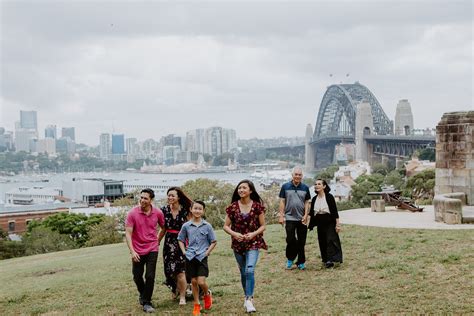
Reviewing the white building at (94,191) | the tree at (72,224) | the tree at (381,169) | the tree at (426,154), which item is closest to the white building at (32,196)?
the white building at (94,191)

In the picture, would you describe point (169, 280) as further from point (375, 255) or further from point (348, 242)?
point (348, 242)

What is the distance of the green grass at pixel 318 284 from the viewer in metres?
6.16

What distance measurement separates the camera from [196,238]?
20.0 feet

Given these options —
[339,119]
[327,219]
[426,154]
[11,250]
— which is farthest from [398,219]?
[339,119]

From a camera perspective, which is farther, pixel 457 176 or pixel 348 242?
pixel 457 176

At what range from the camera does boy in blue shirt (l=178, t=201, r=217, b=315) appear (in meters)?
6.06

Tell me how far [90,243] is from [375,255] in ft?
59.5

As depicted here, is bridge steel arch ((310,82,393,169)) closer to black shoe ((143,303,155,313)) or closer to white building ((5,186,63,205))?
white building ((5,186,63,205))

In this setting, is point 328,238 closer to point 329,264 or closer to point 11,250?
point 329,264

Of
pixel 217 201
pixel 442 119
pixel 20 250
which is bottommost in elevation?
pixel 20 250

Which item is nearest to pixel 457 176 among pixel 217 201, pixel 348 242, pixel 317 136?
pixel 348 242

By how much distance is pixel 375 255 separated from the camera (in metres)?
8.42

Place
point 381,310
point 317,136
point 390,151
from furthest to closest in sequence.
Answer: point 317,136 < point 390,151 < point 381,310

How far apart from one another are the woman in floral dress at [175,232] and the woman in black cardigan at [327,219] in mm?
2015
